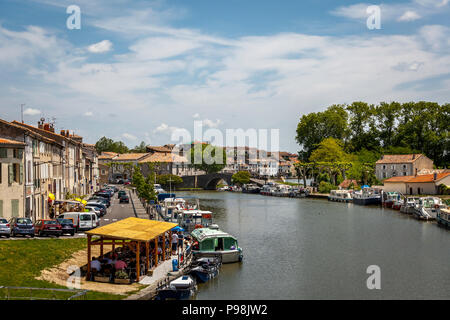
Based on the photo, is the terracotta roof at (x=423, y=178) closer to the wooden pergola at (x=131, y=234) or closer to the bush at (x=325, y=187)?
the bush at (x=325, y=187)

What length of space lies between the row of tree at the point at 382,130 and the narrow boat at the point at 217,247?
8536 cm

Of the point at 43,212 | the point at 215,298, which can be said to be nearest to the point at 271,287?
the point at 215,298

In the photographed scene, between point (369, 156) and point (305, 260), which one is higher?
point (369, 156)

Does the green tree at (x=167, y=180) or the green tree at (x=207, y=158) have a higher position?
the green tree at (x=207, y=158)

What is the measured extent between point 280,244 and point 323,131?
84.2m

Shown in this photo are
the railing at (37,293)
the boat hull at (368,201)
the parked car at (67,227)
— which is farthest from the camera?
the boat hull at (368,201)

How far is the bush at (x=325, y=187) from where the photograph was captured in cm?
10888

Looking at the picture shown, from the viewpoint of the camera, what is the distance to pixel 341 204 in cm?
8756

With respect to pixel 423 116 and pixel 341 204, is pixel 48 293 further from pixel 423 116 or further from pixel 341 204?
pixel 423 116

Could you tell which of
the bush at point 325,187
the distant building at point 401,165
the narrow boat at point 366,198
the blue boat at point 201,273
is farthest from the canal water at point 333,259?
the bush at point 325,187

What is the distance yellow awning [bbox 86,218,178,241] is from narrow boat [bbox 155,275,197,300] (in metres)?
2.77

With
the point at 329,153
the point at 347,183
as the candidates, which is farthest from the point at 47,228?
the point at 329,153

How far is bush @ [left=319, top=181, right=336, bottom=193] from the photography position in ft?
357

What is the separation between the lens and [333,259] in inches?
1469
